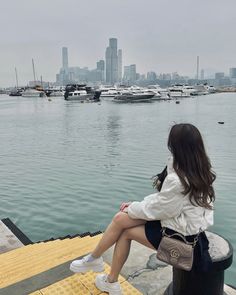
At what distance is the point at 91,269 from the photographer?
3.47 meters

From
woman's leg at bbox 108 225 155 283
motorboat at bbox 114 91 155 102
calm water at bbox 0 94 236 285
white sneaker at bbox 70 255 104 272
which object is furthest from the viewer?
motorboat at bbox 114 91 155 102

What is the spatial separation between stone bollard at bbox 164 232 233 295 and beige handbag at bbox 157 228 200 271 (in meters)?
0.27

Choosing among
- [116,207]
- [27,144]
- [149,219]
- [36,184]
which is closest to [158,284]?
[149,219]

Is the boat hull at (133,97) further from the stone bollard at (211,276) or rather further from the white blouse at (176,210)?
the white blouse at (176,210)

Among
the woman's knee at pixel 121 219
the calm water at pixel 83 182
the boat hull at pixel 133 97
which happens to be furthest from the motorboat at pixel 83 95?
the woman's knee at pixel 121 219

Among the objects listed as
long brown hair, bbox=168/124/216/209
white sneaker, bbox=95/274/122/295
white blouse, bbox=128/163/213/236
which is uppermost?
long brown hair, bbox=168/124/216/209

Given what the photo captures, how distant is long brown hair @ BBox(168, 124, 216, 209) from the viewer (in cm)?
279

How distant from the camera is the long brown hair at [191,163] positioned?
9.16 ft

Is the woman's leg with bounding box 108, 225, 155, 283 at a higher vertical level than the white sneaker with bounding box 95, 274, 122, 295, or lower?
higher

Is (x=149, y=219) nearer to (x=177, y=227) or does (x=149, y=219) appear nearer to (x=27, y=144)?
(x=177, y=227)

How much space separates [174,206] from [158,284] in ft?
3.94

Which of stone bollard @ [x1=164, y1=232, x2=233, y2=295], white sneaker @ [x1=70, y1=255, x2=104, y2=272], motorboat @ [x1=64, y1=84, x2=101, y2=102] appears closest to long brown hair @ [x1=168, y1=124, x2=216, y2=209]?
stone bollard @ [x1=164, y1=232, x2=233, y2=295]

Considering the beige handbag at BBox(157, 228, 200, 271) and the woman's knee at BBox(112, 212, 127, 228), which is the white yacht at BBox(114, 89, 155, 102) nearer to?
the woman's knee at BBox(112, 212, 127, 228)

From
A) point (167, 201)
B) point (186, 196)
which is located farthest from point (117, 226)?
point (186, 196)
